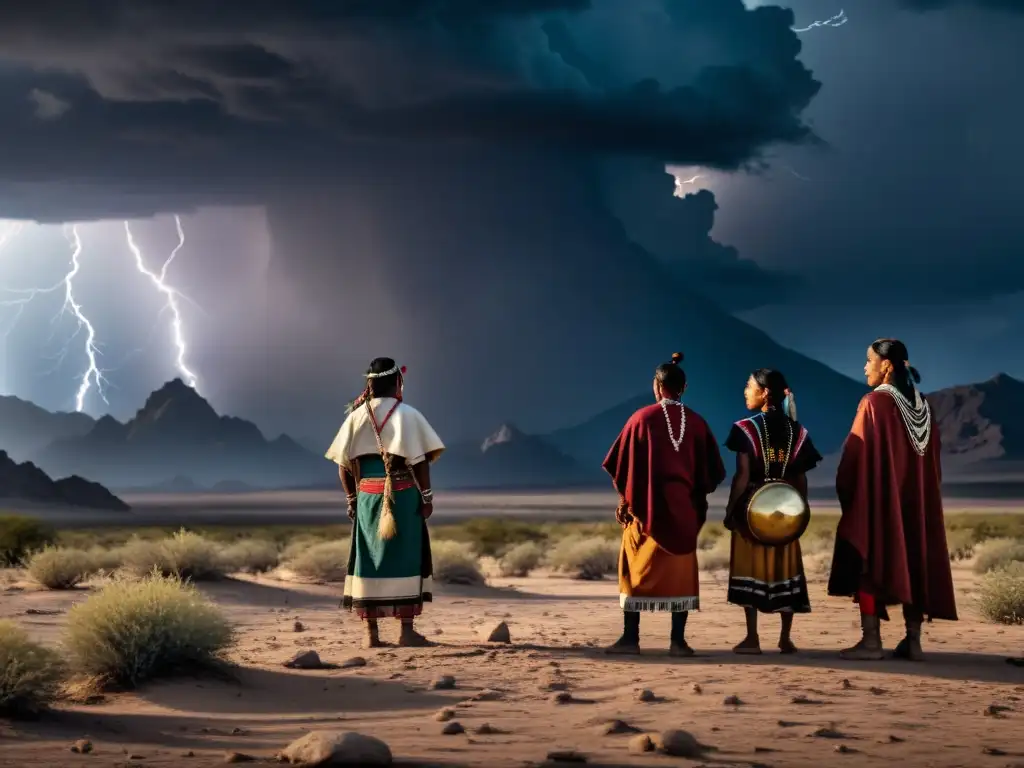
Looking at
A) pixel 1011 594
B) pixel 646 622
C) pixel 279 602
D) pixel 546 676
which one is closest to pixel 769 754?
pixel 546 676

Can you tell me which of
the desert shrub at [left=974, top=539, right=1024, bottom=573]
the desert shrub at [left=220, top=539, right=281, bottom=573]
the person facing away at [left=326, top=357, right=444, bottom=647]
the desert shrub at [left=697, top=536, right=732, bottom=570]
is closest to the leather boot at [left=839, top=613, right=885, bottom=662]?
the person facing away at [left=326, top=357, right=444, bottom=647]

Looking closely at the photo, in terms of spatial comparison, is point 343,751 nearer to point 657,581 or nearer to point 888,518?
point 657,581

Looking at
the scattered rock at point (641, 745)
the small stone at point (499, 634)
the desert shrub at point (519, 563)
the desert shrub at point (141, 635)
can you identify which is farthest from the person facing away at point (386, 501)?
the desert shrub at point (519, 563)

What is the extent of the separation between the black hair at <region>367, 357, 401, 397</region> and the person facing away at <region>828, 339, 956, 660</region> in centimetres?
394

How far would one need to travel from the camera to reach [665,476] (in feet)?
39.2

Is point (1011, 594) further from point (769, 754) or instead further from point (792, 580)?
point (769, 754)

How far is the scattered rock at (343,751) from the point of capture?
25.2 ft

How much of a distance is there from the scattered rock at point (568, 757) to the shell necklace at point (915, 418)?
5011 mm

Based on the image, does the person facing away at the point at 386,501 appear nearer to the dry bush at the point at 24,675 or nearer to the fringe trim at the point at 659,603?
the fringe trim at the point at 659,603

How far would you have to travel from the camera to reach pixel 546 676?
11000mm

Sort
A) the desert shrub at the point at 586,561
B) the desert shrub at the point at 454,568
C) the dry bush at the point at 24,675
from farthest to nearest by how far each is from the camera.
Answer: the desert shrub at the point at 586,561 < the desert shrub at the point at 454,568 < the dry bush at the point at 24,675

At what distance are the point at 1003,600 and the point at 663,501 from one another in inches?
254

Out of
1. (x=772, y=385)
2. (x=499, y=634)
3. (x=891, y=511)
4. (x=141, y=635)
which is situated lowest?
(x=499, y=634)

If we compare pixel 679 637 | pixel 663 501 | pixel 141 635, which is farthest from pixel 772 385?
pixel 141 635
